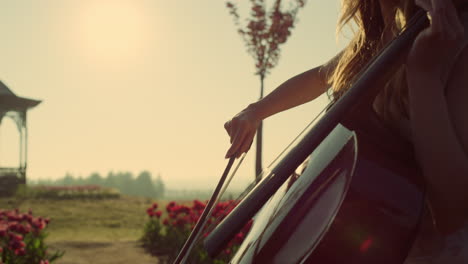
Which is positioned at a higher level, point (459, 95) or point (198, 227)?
point (459, 95)

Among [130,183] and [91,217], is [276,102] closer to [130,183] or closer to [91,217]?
[91,217]

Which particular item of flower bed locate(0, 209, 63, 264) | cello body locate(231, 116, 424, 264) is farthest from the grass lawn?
cello body locate(231, 116, 424, 264)

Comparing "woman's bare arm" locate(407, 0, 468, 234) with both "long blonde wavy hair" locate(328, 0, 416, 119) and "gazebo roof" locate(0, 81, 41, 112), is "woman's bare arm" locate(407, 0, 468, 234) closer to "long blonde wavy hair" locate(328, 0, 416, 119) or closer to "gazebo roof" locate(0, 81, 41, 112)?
"long blonde wavy hair" locate(328, 0, 416, 119)

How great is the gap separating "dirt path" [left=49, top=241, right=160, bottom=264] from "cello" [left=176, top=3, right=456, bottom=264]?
24.2 ft

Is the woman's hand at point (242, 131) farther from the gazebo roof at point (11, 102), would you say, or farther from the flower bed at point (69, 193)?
the gazebo roof at point (11, 102)

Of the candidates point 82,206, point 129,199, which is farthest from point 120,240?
point 129,199

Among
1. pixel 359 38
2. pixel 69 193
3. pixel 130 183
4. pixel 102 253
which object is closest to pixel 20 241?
pixel 102 253

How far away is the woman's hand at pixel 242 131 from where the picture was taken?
1.77m

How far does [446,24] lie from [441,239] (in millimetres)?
459

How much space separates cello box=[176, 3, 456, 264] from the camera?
3.37ft

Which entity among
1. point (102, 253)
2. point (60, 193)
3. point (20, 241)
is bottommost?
point (60, 193)

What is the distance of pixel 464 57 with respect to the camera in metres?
1.12

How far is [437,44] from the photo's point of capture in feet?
3.53

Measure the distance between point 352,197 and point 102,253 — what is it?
338 inches
